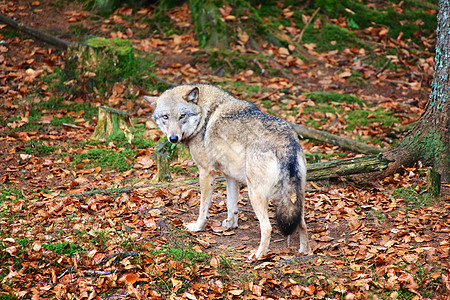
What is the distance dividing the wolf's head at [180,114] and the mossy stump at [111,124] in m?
3.16

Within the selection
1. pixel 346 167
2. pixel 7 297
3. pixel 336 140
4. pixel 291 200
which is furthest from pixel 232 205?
pixel 336 140

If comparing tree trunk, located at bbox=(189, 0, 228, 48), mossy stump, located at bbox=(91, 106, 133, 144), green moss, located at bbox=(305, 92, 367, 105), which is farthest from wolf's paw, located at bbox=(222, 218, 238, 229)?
tree trunk, located at bbox=(189, 0, 228, 48)

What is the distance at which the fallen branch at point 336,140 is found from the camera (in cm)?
792

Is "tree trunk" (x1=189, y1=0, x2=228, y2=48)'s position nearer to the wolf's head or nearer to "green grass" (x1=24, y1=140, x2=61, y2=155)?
"green grass" (x1=24, y1=140, x2=61, y2=155)

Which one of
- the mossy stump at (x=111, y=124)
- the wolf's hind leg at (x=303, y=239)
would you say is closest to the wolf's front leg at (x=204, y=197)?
the wolf's hind leg at (x=303, y=239)

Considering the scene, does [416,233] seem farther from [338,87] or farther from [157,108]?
[338,87]

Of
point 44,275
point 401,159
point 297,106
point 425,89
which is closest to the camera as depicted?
point 44,275

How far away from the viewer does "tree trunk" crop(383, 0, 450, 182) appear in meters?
6.33

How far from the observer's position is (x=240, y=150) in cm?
539

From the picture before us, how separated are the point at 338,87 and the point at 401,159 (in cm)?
491

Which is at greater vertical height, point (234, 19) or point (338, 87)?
point (234, 19)

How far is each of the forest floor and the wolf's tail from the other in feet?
1.30

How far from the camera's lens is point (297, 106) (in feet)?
33.9

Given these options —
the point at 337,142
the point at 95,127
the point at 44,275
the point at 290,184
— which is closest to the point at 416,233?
the point at 290,184
